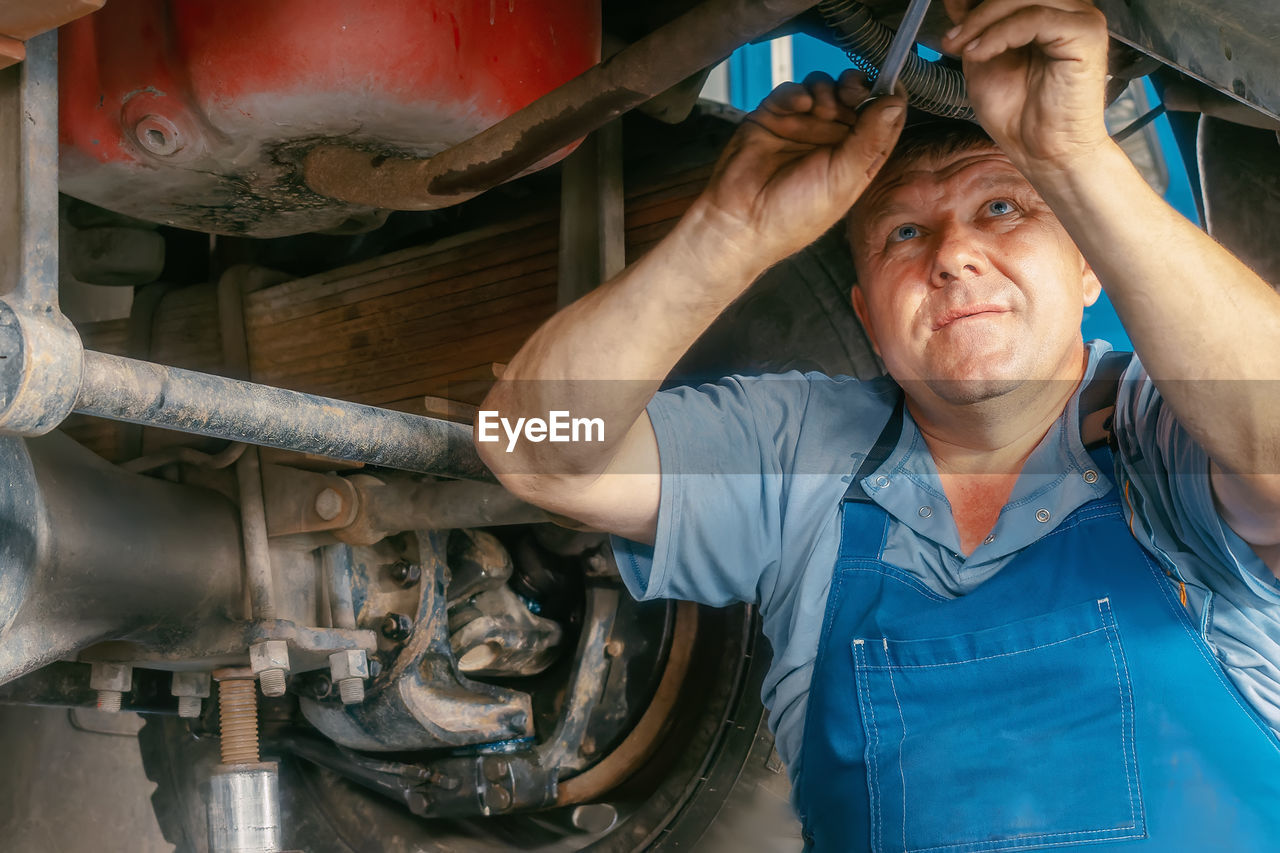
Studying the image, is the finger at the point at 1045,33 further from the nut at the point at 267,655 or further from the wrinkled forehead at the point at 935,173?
the nut at the point at 267,655

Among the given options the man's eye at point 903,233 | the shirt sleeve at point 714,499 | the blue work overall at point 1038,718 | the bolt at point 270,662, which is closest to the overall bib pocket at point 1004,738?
the blue work overall at point 1038,718

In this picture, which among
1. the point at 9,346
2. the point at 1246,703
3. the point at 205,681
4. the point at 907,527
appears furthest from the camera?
the point at 205,681

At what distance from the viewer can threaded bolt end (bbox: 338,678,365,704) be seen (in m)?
1.12

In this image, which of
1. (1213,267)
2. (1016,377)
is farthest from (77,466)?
(1213,267)

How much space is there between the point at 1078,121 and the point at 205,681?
968 mm

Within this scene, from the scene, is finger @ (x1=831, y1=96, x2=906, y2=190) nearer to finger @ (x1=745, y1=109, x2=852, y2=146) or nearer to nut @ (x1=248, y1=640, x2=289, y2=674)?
finger @ (x1=745, y1=109, x2=852, y2=146)

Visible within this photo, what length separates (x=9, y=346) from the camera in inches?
26.0

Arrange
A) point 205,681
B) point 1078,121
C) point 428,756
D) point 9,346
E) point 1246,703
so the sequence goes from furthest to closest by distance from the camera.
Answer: point 428,756 → point 205,681 → point 1246,703 → point 1078,121 → point 9,346

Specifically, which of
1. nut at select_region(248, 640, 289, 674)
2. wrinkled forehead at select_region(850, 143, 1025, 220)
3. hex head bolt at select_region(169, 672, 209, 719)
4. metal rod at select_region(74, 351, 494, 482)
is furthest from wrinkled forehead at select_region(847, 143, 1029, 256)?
hex head bolt at select_region(169, 672, 209, 719)

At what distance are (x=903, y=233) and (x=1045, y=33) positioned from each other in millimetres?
387

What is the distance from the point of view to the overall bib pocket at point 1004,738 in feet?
2.98

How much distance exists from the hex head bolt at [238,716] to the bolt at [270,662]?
0.08 m

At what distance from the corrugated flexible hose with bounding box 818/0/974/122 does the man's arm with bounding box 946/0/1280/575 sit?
9 centimetres

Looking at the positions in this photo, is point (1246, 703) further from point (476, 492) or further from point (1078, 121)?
point (476, 492)
